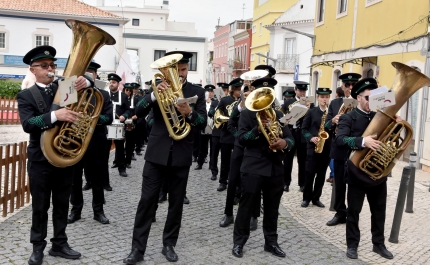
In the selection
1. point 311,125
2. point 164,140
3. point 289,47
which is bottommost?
point 164,140

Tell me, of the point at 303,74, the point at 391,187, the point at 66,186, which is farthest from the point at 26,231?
the point at 303,74

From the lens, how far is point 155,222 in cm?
710

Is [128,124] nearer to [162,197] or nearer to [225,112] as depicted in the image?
[225,112]

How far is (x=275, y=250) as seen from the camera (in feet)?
19.4

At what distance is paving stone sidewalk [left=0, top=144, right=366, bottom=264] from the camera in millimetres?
5609

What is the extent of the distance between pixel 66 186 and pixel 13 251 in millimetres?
988

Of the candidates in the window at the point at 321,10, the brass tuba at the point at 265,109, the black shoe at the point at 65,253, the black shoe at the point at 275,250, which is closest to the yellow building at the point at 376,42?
the window at the point at 321,10

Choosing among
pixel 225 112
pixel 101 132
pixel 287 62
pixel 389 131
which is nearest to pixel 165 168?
pixel 101 132

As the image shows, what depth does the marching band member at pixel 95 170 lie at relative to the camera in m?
6.83

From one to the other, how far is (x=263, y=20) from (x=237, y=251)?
4308 cm

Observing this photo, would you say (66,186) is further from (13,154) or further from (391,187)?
(391,187)

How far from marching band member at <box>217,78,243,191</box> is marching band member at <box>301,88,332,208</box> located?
1.35 meters

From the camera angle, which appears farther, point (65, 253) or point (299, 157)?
point (299, 157)

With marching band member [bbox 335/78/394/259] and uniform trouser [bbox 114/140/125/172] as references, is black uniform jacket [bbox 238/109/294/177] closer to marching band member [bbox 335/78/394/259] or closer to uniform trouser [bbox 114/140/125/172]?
marching band member [bbox 335/78/394/259]
